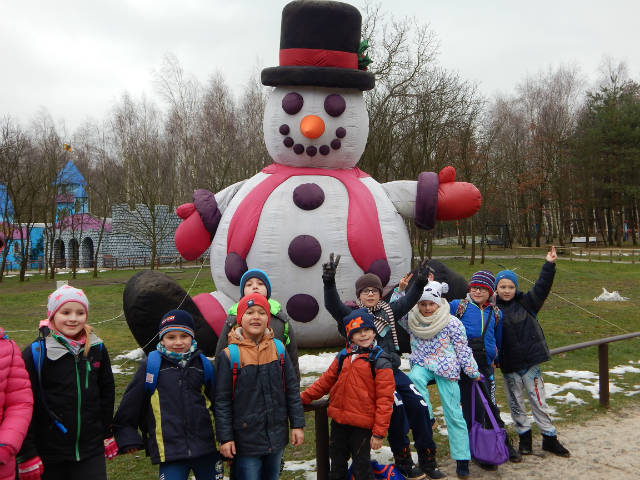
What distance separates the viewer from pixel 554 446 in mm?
4652

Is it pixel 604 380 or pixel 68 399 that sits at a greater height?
pixel 68 399

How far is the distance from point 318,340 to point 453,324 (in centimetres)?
370

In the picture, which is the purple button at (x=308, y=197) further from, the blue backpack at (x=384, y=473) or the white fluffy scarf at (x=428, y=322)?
the blue backpack at (x=384, y=473)

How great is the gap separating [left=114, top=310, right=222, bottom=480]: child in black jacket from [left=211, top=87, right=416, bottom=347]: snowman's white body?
422 cm

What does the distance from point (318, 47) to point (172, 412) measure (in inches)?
235

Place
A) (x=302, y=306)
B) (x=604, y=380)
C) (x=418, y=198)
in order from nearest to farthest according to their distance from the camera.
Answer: (x=604, y=380) → (x=302, y=306) → (x=418, y=198)

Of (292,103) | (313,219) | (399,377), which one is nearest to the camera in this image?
(399,377)

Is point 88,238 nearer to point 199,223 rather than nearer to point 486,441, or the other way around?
point 199,223

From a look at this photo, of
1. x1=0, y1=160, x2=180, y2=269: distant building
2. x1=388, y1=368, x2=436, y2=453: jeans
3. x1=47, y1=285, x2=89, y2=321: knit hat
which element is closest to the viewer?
x1=47, y1=285, x2=89, y2=321: knit hat

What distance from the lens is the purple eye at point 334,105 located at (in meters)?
7.75

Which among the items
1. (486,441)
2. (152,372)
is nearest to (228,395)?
(152,372)

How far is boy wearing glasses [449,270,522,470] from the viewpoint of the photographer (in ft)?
14.5

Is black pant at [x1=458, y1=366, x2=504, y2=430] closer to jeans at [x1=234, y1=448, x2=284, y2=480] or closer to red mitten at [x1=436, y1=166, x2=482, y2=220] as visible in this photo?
jeans at [x1=234, y1=448, x2=284, y2=480]

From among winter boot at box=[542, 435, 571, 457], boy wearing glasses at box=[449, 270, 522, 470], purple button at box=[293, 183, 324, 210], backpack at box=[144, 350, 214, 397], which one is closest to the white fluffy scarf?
boy wearing glasses at box=[449, 270, 522, 470]
